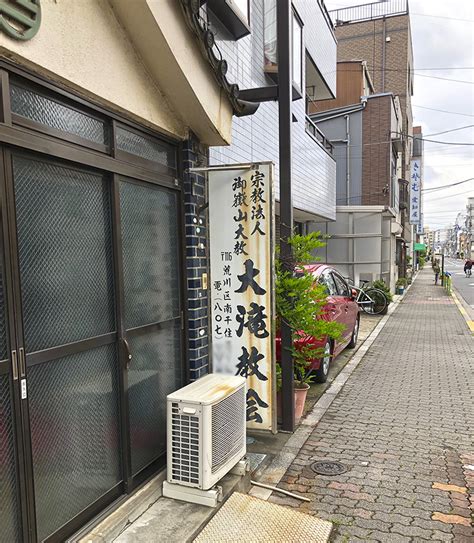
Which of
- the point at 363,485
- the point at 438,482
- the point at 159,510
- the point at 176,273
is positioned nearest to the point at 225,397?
the point at 159,510

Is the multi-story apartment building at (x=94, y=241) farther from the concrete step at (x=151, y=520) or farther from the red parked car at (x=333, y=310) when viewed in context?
the red parked car at (x=333, y=310)

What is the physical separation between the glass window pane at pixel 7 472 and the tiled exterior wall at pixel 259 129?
4.02m

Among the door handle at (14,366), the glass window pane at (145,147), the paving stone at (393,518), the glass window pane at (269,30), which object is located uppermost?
the glass window pane at (269,30)

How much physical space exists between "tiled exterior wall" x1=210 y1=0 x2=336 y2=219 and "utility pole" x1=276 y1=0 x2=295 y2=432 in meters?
1.21

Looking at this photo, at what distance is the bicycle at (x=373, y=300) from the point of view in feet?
47.4

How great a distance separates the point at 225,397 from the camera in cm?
343

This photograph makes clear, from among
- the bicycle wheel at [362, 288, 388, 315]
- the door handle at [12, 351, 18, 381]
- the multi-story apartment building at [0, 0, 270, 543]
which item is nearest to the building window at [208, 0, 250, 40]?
the multi-story apartment building at [0, 0, 270, 543]

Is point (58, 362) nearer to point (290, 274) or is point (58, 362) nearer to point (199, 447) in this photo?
point (199, 447)

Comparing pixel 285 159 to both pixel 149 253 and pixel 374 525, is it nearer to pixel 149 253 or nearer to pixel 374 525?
pixel 149 253

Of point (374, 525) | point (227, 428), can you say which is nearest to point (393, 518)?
point (374, 525)

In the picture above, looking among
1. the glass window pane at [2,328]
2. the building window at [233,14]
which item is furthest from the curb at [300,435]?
the building window at [233,14]

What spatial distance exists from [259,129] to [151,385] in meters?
5.21

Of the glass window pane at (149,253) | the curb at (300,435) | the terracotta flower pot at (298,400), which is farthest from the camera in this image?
the terracotta flower pot at (298,400)

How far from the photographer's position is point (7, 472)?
2.29 m
